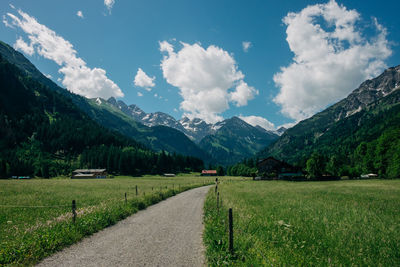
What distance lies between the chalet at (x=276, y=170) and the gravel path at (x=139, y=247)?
4024 inches

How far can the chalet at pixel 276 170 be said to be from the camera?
4306 inches

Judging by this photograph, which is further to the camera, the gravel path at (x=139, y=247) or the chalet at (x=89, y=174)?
the chalet at (x=89, y=174)

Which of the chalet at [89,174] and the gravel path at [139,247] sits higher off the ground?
the gravel path at [139,247]

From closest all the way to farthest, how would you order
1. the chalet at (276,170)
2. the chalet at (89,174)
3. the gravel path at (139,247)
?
1. the gravel path at (139,247)
2. the chalet at (276,170)
3. the chalet at (89,174)

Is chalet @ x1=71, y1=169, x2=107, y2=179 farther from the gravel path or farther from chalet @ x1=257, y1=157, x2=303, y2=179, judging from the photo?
the gravel path

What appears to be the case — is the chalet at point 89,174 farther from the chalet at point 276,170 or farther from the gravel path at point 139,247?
the gravel path at point 139,247

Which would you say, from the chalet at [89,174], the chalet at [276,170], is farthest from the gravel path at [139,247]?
the chalet at [89,174]

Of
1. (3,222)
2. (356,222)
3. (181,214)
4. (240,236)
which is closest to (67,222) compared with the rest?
(3,222)

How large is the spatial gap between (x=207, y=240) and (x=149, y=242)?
10.8 ft

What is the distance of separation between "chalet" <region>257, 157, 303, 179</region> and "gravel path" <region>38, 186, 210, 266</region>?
102 meters

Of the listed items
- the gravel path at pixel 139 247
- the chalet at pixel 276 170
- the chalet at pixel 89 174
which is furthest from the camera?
the chalet at pixel 89 174

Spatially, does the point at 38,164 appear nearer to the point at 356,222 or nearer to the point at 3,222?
the point at 3,222

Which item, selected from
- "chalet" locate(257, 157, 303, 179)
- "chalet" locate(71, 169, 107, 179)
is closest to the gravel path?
"chalet" locate(257, 157, 303, 179)

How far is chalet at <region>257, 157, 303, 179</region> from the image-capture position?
4306 inches
